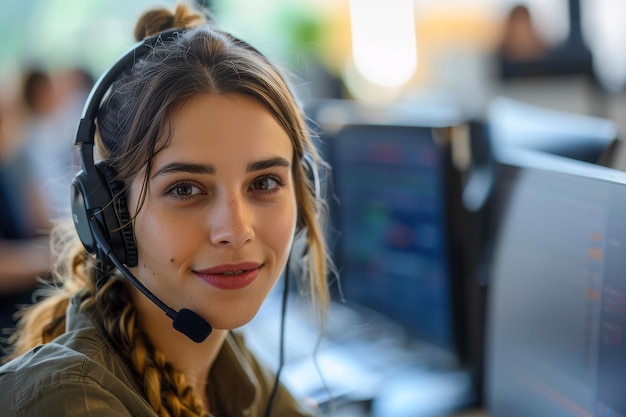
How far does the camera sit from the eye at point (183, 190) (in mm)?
844

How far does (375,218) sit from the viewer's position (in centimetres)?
155

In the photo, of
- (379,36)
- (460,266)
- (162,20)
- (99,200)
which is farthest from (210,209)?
(379,36)

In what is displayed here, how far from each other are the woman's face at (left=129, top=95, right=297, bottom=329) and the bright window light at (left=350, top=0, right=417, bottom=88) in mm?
3452

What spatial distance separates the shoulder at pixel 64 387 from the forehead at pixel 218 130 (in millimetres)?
256

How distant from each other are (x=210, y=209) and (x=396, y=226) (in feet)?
2.33

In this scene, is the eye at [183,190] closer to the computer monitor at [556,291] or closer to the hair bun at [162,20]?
the hair bun at [162,20]

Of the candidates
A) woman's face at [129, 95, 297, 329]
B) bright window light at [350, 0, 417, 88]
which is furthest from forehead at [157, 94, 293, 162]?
bright window light at [350, 0, 417, 88]

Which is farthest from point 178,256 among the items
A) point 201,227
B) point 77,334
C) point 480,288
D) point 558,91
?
point 558,91

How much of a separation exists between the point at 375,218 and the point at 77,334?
82cm

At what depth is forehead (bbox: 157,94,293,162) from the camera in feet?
2.71

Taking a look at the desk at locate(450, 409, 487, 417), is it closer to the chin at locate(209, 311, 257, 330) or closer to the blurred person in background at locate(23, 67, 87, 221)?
the chin at locate(209, 311, 257, 330)

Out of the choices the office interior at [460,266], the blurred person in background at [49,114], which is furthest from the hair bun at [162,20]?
the blurred person in background at [49,114]

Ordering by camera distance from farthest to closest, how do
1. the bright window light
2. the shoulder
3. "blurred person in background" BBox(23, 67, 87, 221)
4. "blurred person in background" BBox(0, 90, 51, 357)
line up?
the bright window light < "blurred person in background" BBox(23, 67, 87, 221) < "blurred person in background" BBox(0, 90, 51, 357) < the shoulder

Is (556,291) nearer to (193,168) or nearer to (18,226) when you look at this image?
(193,168)
